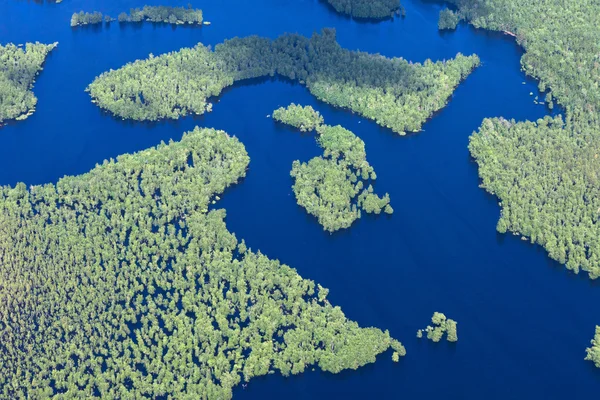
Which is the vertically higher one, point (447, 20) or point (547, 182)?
point (447, 20)

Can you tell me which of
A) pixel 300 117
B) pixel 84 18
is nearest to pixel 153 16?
pixel 84 18

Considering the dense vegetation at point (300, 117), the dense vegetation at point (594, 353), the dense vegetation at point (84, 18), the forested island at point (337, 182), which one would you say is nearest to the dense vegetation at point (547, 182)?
the dense vegetation at point (594, 353)

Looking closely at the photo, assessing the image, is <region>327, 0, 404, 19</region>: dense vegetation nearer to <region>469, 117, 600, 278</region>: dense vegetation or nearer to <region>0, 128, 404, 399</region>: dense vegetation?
<region>469, 117, 600, 278</region>: dense vegetation

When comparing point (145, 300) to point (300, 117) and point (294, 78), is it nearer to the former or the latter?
point (300, 117)

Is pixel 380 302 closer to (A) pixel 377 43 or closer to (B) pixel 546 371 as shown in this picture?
(B) pixel 546 371

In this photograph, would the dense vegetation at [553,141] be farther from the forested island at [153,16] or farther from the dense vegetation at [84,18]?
the dense vegetation at [84,18]

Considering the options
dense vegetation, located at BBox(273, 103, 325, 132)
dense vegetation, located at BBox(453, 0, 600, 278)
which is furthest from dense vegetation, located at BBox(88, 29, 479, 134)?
dense vegetation, located at BBox(453, 0, 600, 278)

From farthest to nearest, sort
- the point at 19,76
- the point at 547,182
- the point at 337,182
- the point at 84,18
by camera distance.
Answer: the point at 84,18 → the point at 19,76 → the point at 547,182 → the point at 337,182
